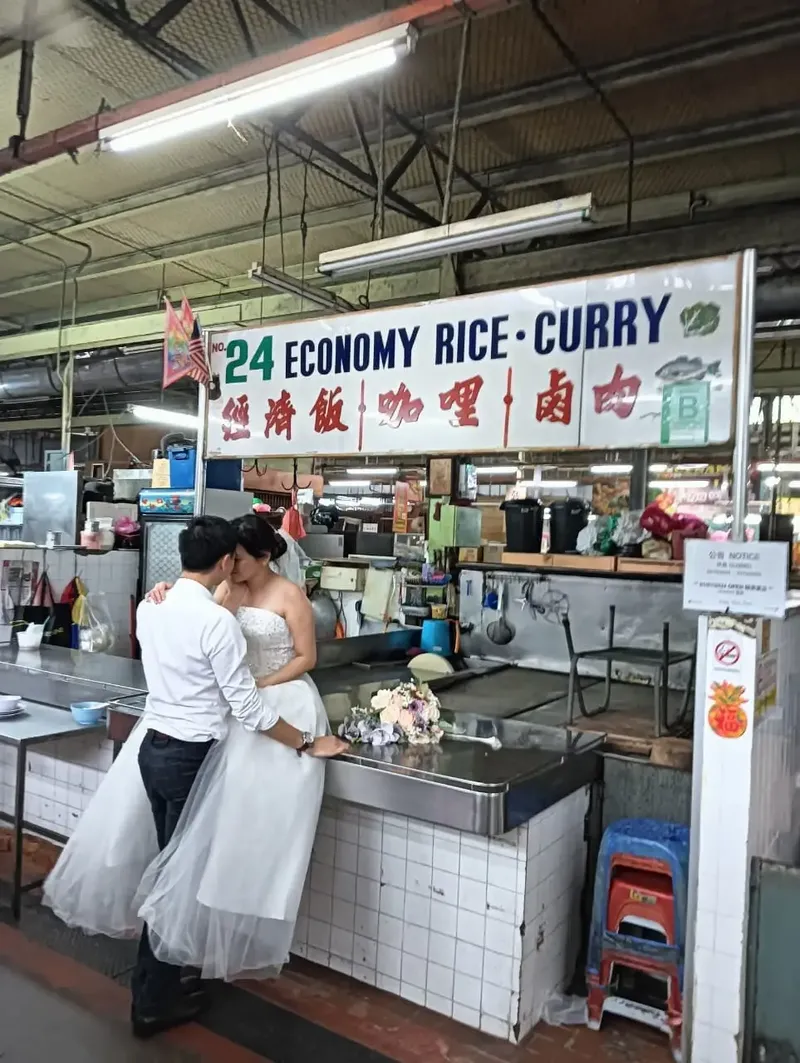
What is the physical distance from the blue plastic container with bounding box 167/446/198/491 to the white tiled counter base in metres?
2.41

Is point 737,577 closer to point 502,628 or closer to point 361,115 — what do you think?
point 502,628

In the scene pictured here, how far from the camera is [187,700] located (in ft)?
8.89

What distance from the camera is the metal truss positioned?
393 centimetres

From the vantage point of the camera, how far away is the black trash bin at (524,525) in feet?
13.2

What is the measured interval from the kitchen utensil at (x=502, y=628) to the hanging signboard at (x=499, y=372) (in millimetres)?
1781

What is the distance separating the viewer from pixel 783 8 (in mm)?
3652

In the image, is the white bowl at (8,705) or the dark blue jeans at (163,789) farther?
the white bowl at (8,705)

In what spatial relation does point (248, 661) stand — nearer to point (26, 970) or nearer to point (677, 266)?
point (26, 970)

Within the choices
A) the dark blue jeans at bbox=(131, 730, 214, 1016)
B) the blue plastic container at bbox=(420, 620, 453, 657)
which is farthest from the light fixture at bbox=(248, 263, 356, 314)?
the dark blue jeans at bbox=(131, 730, 214, 1016)

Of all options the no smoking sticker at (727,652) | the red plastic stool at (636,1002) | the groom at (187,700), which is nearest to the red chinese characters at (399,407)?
Result: the groom at (187,700)

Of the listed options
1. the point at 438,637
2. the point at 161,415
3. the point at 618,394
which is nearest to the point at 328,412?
the point at 618,394

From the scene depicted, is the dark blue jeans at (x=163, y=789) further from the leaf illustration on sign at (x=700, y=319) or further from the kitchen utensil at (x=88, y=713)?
the leaf illustration on sign at (x=700, y=319)

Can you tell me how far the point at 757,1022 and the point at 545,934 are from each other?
0.71m

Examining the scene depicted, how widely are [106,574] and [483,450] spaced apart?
10.5 feet
